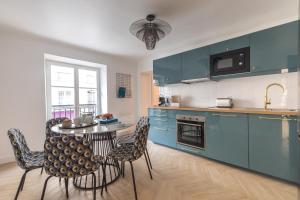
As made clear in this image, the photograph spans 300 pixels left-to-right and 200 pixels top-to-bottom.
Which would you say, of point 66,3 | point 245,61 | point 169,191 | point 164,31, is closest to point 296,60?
point 245,61

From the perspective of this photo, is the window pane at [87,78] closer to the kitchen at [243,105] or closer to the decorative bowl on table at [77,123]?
the kitchen at [243,105]

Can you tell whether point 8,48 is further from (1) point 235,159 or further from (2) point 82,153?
(1) point 235,159

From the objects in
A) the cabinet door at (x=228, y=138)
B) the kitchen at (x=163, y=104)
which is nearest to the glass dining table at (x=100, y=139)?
the kitchen at (x=163, y=104)

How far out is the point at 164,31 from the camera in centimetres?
229

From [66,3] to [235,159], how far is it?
328cm

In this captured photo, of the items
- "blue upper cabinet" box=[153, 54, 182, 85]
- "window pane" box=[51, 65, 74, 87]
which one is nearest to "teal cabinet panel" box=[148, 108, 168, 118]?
"blue upper cabinet" box=[153, 54, 182, 85]

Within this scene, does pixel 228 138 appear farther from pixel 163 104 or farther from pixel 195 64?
pixel 163 104

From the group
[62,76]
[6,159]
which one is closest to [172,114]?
[62,76]

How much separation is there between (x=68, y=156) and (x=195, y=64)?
9.08ft

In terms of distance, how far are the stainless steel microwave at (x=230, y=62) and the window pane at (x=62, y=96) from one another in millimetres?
3376

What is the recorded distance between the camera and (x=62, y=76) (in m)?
3.81

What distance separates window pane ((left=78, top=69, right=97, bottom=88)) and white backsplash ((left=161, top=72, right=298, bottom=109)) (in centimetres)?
230

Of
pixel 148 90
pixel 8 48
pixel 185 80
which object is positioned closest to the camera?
pixel 8 48

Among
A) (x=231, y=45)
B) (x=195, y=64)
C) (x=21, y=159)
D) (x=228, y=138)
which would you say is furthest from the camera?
(x=195, y=64)
